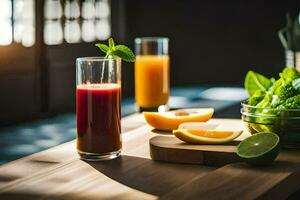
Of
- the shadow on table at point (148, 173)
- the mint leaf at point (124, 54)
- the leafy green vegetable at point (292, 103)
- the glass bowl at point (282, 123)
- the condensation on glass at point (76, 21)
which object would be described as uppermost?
the condensation on glass at point (76, 21)

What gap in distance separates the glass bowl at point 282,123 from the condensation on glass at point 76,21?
209 cm

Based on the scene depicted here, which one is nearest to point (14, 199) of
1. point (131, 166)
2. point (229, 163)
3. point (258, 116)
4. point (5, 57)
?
point (131, 166)

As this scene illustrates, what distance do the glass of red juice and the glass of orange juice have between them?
2.66 feet

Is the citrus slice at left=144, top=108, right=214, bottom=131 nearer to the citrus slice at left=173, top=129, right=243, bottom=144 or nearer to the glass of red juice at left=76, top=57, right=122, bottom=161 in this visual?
the citrus slice at left=173, top=129, right=243, bottom=144

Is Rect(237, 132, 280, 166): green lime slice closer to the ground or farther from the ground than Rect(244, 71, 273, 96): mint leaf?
closer to the ground

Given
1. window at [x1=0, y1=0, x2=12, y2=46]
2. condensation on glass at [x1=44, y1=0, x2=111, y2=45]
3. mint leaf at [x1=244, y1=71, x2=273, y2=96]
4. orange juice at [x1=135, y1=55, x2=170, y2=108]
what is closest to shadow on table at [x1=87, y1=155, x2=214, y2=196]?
mint leaf at [x1=244, y1=71, x2=273, y2=96]

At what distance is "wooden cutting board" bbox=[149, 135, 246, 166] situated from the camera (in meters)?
1.25

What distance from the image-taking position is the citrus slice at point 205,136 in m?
1.34

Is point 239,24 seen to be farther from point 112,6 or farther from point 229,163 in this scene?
point 229,163

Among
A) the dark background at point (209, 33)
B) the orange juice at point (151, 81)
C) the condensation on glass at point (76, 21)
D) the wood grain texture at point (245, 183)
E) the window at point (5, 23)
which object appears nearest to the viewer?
the wood grain texture at point (245, 183)

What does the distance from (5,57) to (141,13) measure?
1.31 metres

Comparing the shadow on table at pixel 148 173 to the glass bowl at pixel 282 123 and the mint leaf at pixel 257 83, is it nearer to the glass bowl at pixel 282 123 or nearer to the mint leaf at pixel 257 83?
→ the glass bowl at pixel 282 123

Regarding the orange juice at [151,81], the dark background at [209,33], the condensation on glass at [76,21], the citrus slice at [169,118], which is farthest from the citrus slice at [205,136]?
the dark background at [209,33]

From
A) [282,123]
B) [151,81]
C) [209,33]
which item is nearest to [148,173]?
[282,123]
